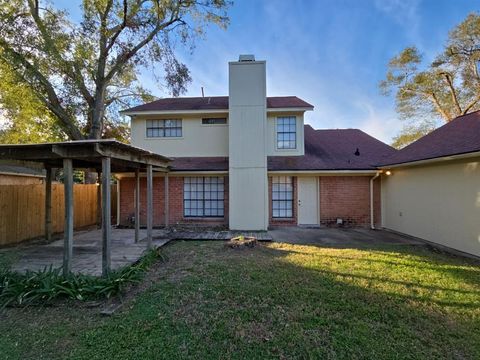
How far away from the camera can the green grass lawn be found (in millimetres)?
3104

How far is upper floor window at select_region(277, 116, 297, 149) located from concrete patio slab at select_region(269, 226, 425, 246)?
4.01 meters

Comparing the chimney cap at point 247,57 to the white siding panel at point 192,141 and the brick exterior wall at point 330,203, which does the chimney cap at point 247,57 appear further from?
the brick exterior wall at point 330,203

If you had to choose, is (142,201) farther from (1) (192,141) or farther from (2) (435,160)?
(2) (435,160)

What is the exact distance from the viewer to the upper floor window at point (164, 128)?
41.5ft

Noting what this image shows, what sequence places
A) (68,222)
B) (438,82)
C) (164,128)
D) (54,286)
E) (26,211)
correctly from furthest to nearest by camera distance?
(438,82) → (164,128) → (26,211) → (68,222) → (54,286)

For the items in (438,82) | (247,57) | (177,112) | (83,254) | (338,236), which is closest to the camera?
(83,254)

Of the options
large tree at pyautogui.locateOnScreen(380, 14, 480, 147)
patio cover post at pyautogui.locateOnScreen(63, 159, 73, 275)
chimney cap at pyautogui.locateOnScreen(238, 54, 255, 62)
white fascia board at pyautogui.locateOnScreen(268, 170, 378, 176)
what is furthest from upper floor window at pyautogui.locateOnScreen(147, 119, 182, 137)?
large tree at pyautogui.locateOnScreen(380, 14, 480, 147)

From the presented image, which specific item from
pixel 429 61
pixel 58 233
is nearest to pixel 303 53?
pixel 58 233

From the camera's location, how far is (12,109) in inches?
582

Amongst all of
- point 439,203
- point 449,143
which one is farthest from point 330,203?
point 449,143

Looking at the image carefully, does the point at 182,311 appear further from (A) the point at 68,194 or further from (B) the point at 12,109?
(B) the point at 12,109

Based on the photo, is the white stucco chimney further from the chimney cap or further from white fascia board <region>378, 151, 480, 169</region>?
white fascia board <region>378, 151, 480, 169</region>

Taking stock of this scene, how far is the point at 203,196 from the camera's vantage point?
38.9 feet

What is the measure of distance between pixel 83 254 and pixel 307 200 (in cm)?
885
